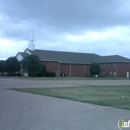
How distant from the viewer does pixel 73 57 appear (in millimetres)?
106625

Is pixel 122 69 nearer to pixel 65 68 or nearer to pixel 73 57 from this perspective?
pixel 73 57

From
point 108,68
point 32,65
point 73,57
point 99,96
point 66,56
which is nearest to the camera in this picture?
point 99,96

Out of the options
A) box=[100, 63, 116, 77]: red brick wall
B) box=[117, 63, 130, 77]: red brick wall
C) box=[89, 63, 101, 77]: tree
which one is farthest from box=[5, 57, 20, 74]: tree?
box=[117, 63, 130, 77]: red brick wall

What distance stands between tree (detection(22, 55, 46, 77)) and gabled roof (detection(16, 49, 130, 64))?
937 cm

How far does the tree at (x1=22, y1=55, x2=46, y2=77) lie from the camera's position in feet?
275

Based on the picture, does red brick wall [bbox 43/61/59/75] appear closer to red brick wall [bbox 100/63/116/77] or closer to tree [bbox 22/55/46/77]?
tree [bbox 22/55/46/77]

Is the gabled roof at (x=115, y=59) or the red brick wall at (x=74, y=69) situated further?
the red brick wall at (x=74, y=69)

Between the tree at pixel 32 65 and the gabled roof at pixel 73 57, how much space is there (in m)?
9.37

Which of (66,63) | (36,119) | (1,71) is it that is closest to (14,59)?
(1,71)

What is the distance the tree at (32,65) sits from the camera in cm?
8375

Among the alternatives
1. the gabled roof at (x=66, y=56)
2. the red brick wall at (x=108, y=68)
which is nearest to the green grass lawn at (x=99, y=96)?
the gabled roof at (x=66, y=56)

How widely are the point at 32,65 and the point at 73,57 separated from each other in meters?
26.5

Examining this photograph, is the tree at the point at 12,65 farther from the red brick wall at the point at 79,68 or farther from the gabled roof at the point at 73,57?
the red brick wall at the point at 79,68

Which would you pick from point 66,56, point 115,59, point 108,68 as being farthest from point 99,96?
point 66,56
